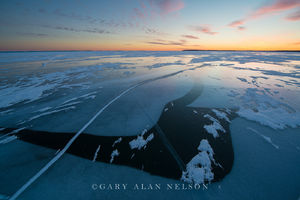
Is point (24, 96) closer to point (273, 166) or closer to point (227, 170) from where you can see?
point (227, 170)

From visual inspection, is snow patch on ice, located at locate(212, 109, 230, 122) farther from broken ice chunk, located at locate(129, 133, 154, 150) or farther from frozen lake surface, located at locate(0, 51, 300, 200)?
broken ice chunk, located at locate(129, 133, 154, 150)

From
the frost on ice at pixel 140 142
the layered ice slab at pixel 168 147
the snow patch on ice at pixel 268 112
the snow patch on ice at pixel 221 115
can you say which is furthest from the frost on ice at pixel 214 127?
the frost on ice at pixel 140 142

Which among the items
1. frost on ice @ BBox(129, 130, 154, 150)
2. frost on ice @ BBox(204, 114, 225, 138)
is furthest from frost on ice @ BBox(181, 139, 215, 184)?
frost on ice @ BBox(129, 130, 154, 150)

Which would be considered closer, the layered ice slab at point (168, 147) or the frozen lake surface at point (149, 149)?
the frozen lake surface at point (149, 149)

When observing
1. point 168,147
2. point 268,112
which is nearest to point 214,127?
point 168,147

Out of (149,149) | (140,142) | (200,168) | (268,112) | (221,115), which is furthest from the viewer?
(268,112)

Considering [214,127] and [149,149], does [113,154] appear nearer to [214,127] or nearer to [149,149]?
[149,149]

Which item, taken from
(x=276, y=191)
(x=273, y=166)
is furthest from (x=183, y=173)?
(x=273, y=166)

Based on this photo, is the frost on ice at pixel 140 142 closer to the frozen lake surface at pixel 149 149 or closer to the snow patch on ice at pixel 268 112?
the frozen lake surface at pixel 149 149

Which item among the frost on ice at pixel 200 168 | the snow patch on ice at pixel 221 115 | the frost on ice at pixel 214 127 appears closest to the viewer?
the frost on ice at pixel 200 168
